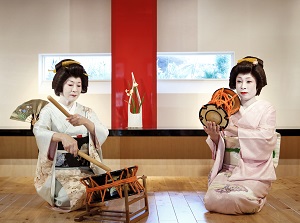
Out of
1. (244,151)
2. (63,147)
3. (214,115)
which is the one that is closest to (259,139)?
(244,151)

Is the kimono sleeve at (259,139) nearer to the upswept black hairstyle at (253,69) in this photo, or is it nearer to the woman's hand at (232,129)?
the woman's hand at (232,129)

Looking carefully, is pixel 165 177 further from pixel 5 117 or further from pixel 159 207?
pixel 5 117

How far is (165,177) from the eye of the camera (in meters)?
5.76

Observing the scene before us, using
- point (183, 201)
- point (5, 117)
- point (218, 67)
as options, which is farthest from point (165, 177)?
point (5, 117)

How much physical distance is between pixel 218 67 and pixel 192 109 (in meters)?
0.90

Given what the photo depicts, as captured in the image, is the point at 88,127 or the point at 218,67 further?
the point at 218,67

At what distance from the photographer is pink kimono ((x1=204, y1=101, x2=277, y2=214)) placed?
3613 mm

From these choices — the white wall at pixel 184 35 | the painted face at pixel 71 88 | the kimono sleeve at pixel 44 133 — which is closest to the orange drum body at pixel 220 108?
the painted face at pixel 71 88

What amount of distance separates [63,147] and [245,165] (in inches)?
64.0

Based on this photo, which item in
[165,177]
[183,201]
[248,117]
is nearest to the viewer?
[248,117]

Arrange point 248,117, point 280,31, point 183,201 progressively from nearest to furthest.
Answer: point 248,117 → point 183,201 → point 280,31

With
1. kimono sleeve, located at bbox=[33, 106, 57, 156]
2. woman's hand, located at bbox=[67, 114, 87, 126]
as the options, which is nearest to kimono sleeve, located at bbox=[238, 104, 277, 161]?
woman's hand, located at bbox=[67, 114, 87, 126]

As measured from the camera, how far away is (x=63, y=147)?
12.6 ft

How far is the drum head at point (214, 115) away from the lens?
3.62 meters
